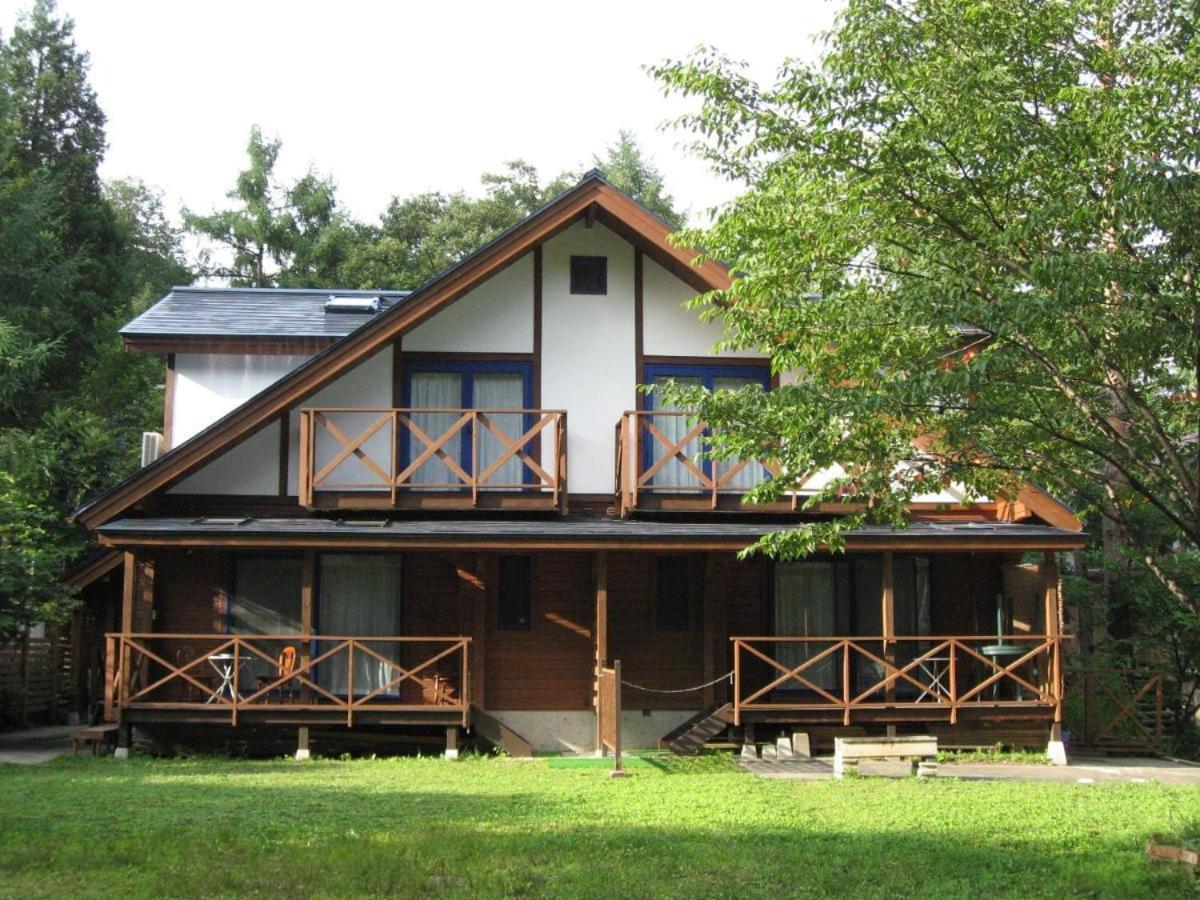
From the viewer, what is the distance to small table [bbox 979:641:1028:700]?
17.2m

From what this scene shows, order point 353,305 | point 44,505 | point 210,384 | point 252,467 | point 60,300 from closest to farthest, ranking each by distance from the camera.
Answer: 1. point 252,467
2. point 210,384
3. point 353,305
4. point 44,505
5. point 60,300

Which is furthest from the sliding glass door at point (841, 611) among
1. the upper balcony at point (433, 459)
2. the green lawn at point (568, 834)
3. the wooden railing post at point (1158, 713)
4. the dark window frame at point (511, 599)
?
the green lawn at point (568, 834)

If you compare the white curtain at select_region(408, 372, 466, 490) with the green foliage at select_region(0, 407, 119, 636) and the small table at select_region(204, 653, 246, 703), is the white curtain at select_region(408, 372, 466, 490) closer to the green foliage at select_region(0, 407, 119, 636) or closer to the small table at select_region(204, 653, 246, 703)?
the small table at select_region(204, 653, 246, 703)

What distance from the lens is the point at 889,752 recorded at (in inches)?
→ 577

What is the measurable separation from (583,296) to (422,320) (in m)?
2.36

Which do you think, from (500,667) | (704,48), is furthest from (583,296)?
(704,48)

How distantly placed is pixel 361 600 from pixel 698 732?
4931 mm

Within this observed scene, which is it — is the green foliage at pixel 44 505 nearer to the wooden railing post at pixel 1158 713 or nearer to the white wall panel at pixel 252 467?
the white wall panel at pixel 252 467

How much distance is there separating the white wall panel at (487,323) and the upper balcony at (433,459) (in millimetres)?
983

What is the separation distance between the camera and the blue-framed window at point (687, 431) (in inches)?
719

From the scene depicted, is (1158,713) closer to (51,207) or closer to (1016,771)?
(1016,771)

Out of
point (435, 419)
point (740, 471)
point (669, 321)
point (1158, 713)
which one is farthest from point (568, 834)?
point (1158, 713)

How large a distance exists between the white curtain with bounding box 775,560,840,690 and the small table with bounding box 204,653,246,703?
23.3 feet

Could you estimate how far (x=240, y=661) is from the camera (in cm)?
1752
